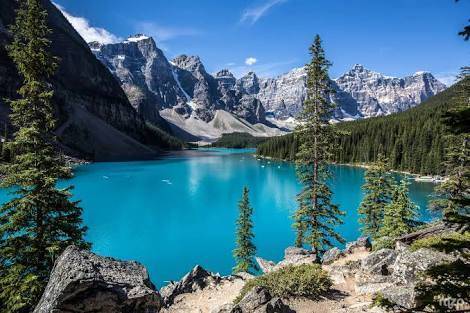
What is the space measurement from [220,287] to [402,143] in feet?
360

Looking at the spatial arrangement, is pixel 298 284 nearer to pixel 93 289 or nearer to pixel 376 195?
pixel 93 289

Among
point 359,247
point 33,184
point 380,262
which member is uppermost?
point 33,184

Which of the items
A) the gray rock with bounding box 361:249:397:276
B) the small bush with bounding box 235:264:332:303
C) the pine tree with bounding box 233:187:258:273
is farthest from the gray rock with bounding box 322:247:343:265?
the pine tree with bounding box 233:187:258:273

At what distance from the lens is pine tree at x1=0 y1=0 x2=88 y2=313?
497 inches

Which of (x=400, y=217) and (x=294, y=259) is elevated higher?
(x=400, y=217)

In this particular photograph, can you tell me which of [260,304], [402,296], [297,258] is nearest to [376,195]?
[297,258]

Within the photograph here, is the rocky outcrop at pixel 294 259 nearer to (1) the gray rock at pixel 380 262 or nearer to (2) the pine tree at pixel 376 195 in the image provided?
(1) the gray rock at pixel 380 262

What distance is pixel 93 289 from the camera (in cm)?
888

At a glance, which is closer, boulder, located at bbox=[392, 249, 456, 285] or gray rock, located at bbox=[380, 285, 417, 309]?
gray rock, located at bbox=[380, 285, 417, 309]

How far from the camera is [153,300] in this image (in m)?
9.58

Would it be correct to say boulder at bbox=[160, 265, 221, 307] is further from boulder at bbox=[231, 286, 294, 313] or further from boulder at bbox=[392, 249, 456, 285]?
boulder at bbox=[392, 249, 456, 285]

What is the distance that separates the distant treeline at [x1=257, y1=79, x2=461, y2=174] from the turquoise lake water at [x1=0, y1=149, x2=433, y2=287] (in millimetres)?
20940

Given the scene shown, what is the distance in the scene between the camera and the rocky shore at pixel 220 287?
347 inches

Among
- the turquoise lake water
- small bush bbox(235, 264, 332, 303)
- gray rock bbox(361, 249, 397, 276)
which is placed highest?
gray rock bbox(361, 249, 397, 276)
